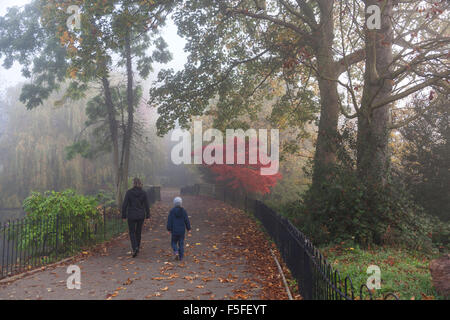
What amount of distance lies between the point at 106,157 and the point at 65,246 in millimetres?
21300

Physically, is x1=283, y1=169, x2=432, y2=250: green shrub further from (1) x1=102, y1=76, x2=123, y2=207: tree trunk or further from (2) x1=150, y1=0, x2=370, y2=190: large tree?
(1) x1=102, y1=76, x2=123, y2=207: tree trunk

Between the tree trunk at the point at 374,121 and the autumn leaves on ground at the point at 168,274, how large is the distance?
344cm

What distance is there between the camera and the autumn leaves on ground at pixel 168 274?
253 inches

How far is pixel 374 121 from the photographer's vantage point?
37.0ft

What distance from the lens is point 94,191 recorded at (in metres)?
30.3

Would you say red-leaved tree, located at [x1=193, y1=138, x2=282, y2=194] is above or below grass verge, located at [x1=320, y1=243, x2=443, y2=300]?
above

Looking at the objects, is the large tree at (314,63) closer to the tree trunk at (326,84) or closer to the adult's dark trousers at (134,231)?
the tree trunk at (326,84)

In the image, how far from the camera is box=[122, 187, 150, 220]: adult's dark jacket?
9.39 meters

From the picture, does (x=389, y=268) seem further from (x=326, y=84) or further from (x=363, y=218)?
(x=326, y=84)

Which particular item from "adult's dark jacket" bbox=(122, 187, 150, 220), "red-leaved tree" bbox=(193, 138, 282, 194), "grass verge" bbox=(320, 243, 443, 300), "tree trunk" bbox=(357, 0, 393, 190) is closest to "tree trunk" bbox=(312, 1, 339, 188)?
"tree trunk" bbox=(357, 0, 393, 190)

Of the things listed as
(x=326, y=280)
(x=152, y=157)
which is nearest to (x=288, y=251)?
(x=326, y=280)

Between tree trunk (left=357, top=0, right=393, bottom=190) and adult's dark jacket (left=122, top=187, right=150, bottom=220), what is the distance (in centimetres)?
586

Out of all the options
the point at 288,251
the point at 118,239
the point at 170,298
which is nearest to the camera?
the point at 170,298
